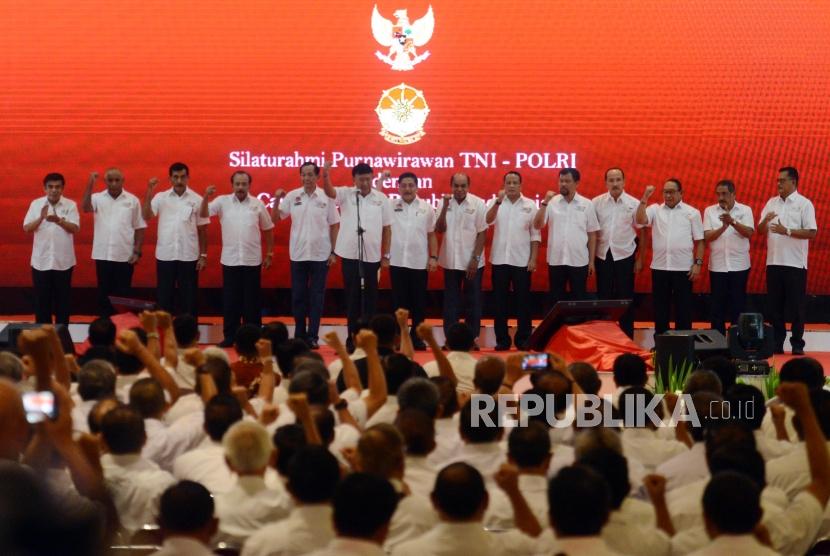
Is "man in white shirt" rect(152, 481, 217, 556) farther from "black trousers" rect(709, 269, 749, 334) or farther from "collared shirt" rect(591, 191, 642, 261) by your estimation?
"black trousers" rect(709, 269, 749, 334)

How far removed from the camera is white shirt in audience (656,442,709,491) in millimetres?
3850

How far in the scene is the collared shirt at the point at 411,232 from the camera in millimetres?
9297

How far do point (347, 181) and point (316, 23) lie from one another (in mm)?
1313

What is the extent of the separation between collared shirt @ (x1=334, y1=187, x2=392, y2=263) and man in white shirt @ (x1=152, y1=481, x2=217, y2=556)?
635 cm

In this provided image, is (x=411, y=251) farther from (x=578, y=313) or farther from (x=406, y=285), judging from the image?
(x=578, y=313)

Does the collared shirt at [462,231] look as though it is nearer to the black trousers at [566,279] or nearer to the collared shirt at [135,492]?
the black trousers at [566,279]

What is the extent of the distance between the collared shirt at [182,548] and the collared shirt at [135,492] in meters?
0.65

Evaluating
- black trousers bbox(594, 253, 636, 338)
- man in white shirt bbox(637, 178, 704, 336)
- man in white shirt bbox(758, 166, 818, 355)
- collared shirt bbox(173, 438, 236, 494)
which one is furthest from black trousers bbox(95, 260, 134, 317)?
collared shirt bbox(173, 438, 236, 494)

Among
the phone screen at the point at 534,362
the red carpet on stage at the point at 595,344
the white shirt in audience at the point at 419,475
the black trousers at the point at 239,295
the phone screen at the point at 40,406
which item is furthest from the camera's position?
the black trousers at the point at 239,295

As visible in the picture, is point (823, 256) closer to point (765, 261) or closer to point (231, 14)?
point (765, 261)

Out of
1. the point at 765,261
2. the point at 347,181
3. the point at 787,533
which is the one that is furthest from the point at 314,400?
the point at 765,261

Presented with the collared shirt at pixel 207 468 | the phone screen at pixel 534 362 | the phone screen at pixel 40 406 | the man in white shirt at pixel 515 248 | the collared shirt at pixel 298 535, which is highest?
the man in white shirt at pixel 515 248

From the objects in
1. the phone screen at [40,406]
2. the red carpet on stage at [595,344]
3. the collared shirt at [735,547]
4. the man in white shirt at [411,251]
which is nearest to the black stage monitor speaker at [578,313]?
the red carpet on stage at [595,344]

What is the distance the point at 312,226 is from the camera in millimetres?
9352
